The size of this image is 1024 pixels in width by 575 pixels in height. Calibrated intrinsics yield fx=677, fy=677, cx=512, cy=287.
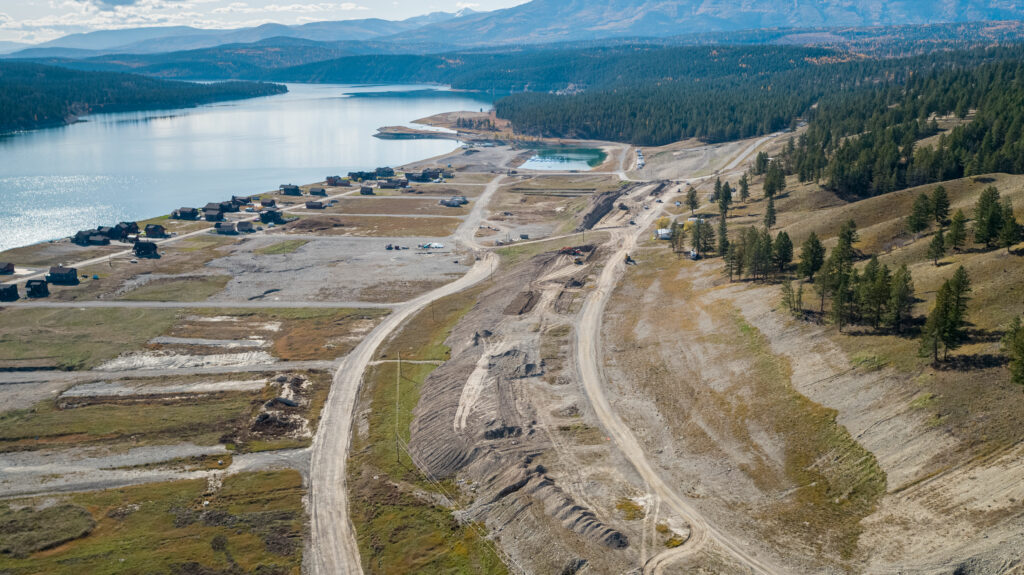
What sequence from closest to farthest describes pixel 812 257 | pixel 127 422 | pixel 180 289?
pixel 127 422
pixel 812 257
pixel 180 289

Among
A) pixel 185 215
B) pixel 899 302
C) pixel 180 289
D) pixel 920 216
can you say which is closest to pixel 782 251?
pixel 920 216

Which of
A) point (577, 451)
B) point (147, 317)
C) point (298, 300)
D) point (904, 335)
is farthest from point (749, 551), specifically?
point (147, 317)

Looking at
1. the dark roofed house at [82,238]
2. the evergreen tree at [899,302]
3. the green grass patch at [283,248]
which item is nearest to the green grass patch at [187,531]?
the evergreen tree at [899,302]

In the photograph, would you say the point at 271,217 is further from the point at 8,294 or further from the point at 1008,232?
the point at 1008,232

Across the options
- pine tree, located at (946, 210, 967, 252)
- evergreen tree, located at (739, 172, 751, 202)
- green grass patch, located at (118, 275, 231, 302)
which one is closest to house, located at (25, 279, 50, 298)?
green grass patch, located at (118, 275, 231, 302)

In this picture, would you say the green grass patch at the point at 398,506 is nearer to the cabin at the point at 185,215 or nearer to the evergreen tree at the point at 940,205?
the evergreen tree at the point at 940,205

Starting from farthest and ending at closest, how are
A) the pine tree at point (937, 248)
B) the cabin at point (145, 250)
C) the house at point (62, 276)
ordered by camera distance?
the cabin at point (145, 250) → the house at point (62, 276) → the pine tree at point (937, 248)
